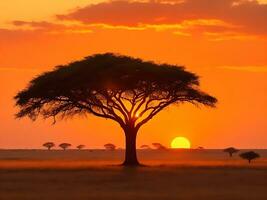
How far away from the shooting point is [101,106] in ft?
217

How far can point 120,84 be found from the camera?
63688mm

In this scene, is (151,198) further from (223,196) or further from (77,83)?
(77,83)

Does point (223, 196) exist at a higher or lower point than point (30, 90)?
lower

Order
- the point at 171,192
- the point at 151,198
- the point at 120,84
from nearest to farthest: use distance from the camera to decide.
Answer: the point at 151,198
the point at 171,192
the point at 120,84

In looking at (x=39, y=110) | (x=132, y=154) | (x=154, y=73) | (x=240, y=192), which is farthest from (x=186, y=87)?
(x=240, y=192)

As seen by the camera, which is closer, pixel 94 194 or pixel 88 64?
pixel 94 194

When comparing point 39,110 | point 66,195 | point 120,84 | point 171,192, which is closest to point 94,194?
point 66,195

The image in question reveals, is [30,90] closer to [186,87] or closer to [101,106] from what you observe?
[101,106]

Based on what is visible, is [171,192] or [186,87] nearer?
[171,192]

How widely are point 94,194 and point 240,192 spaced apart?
6.42 metres

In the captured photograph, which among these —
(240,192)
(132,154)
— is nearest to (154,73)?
(132,154)

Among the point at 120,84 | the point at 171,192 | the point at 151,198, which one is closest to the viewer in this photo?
the point at 151,198

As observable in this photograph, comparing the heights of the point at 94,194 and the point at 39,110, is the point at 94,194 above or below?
below

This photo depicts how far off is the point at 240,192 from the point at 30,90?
36661 mm
